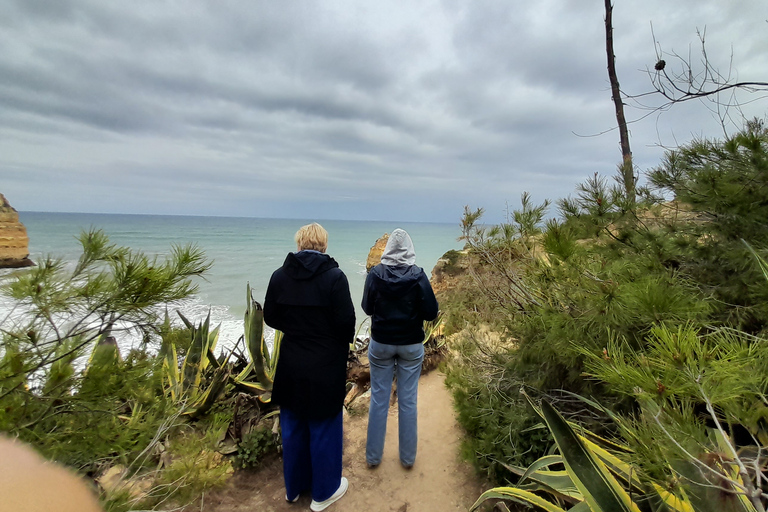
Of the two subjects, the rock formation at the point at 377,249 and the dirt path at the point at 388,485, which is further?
the rock formation at the point at 377,249

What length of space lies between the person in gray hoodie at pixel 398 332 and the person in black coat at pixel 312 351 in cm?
39

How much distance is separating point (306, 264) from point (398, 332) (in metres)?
0.91

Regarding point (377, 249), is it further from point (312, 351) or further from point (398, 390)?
point (312, 351)

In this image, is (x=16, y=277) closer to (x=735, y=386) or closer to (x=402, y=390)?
(x=735, y=386)

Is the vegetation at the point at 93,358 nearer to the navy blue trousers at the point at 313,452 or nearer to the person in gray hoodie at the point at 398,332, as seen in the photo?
the navy blue trousers at the point at 313,452

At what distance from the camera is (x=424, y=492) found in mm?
2666

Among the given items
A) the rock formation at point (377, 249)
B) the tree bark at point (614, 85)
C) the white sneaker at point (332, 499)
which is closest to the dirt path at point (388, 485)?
the white sneaker at point (332, 499)

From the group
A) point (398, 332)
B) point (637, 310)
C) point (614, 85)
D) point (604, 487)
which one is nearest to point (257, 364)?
point (398, 332)

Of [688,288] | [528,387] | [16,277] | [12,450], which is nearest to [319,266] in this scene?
[16,277]

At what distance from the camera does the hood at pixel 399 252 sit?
2.78 meters

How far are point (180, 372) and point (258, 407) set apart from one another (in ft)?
2.55

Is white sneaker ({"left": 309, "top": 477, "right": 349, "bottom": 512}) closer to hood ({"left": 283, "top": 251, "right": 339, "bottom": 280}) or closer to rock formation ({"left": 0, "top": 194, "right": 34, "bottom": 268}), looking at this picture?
hood ({"left": 283, "top": 251, "right": 339, "bottom": 280})

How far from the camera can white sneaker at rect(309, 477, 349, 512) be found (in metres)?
2.47

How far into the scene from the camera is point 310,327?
2.32 m
